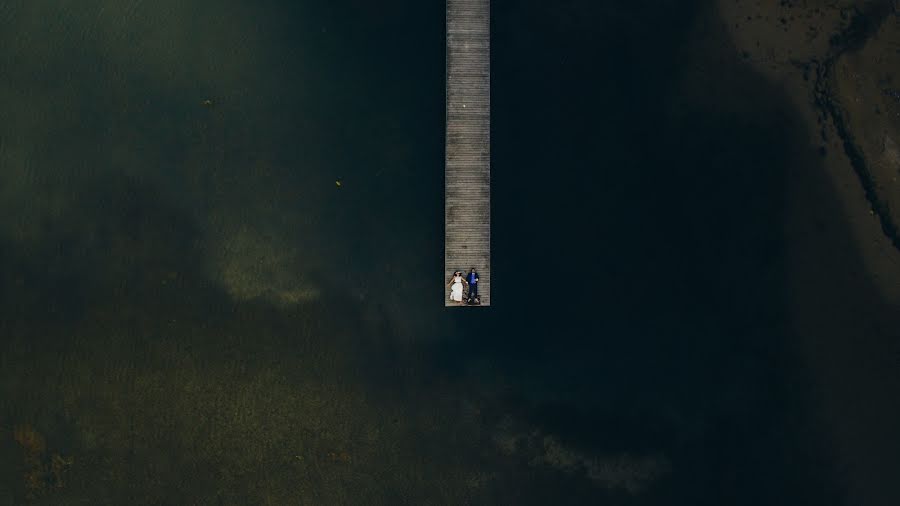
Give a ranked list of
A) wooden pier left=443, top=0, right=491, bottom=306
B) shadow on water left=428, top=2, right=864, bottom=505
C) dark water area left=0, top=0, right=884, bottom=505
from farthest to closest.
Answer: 1. shadow on water left=428, top=2, right=864, bottom=505
2. wooden pier left=443, top=0, right=491, bottom=306
3. dark water area left=0, top=0, right=884, bottom=505

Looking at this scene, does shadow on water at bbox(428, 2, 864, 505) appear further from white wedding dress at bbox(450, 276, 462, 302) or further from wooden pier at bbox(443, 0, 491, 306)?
white wedding dress at bbox(450, 276, 462, 302)

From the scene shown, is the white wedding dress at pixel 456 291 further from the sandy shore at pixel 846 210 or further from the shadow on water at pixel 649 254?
the sandy shore at pixel 846 210

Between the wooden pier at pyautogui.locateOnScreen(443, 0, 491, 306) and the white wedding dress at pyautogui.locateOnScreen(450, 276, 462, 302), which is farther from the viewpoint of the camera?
the wooden pier at pyautogui.locateOnScreen(443, 0, 491, 306)

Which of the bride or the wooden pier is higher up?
the wooden pier

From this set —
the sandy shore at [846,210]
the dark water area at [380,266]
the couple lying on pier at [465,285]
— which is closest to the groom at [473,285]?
the couple lying on pier at [465,285]

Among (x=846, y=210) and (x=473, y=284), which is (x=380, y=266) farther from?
(x=846, y=210)

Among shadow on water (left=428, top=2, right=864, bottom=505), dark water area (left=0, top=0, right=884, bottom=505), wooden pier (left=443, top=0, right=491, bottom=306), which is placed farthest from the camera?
shadow on water (left=428, top=2, right=864, bottom=505)

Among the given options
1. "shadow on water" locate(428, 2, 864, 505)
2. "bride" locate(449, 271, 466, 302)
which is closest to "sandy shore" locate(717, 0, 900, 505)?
"shadow on water" locate(428, 2, 864, 505)
